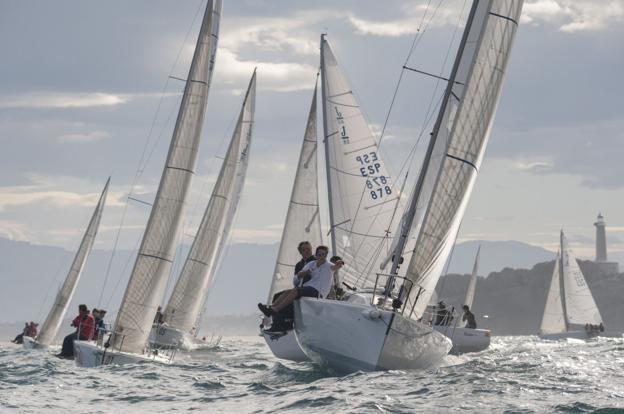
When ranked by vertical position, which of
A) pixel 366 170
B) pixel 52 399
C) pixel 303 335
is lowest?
pixel 52 399

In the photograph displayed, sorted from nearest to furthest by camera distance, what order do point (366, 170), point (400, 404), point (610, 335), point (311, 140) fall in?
1. point (400, 404)
2. point (366, 170)
3. point (311, 140)
4. point (610, 335)

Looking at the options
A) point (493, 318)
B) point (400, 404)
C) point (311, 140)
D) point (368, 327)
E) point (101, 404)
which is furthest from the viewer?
point (493, 318)

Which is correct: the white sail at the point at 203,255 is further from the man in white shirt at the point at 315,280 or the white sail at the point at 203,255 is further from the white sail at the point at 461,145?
the man in white shirt at the point at 315,280

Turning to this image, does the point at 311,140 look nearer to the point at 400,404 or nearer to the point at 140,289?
the point at 140,289

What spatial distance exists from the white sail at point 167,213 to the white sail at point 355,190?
281 inches

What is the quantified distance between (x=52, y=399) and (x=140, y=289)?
8.29m

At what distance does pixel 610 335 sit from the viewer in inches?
2574

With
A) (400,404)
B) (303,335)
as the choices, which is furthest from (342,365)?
(400,404)

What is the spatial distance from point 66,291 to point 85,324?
16.2 m

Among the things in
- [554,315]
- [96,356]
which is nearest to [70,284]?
[96,356]

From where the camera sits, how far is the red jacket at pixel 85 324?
23.5 m

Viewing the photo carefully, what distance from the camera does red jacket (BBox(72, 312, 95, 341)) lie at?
23461 mm

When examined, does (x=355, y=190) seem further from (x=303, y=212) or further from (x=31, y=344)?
(x=31, y=344)

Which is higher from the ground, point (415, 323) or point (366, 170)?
point (366, 170)
